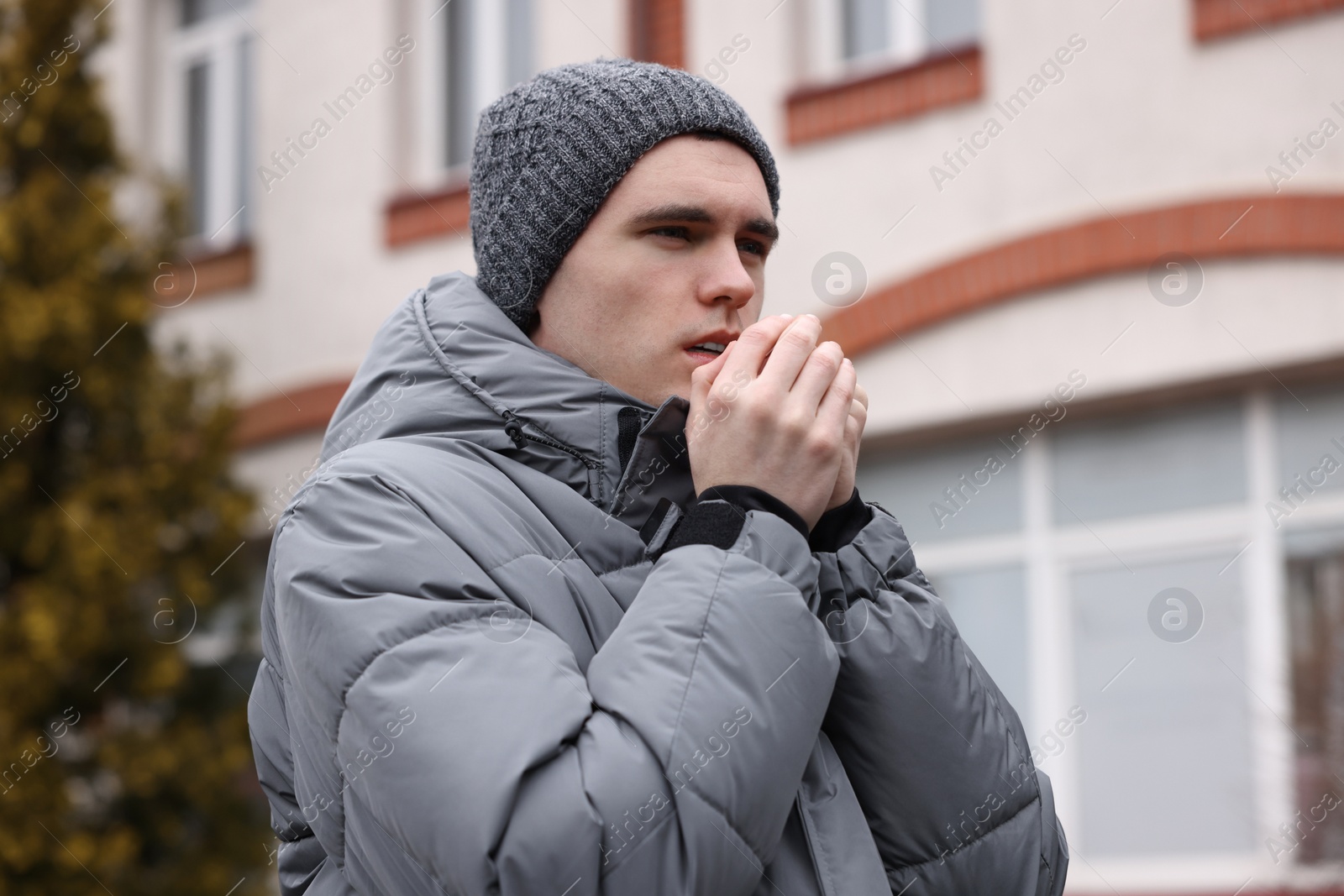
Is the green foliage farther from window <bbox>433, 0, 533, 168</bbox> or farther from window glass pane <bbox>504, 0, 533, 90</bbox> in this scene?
window glass pane <bbox>504, 0, 533, 90</bbox>

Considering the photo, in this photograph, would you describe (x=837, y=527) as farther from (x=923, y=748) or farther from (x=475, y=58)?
(x=475, y=58)

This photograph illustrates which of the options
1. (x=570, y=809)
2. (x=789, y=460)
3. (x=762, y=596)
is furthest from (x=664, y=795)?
(x=789, y=460)

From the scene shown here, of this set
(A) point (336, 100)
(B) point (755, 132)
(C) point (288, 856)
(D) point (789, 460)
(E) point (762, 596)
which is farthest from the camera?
(A) point (336, 100)

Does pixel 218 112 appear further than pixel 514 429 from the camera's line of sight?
Yes

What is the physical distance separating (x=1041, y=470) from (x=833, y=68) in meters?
2.27

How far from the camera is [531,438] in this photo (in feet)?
5.95

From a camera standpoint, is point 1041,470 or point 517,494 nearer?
point 517,494

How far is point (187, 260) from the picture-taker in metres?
9.30

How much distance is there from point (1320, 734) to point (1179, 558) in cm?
135

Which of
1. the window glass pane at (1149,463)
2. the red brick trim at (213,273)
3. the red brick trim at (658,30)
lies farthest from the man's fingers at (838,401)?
the red brick trim at (213,273)

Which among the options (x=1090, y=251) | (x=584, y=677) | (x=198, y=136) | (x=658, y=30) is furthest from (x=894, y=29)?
(x=584, y=677)

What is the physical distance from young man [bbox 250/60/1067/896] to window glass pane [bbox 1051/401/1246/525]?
14.8 feet

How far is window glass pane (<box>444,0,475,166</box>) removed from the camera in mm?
8820

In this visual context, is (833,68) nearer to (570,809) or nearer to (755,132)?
(755,132)
